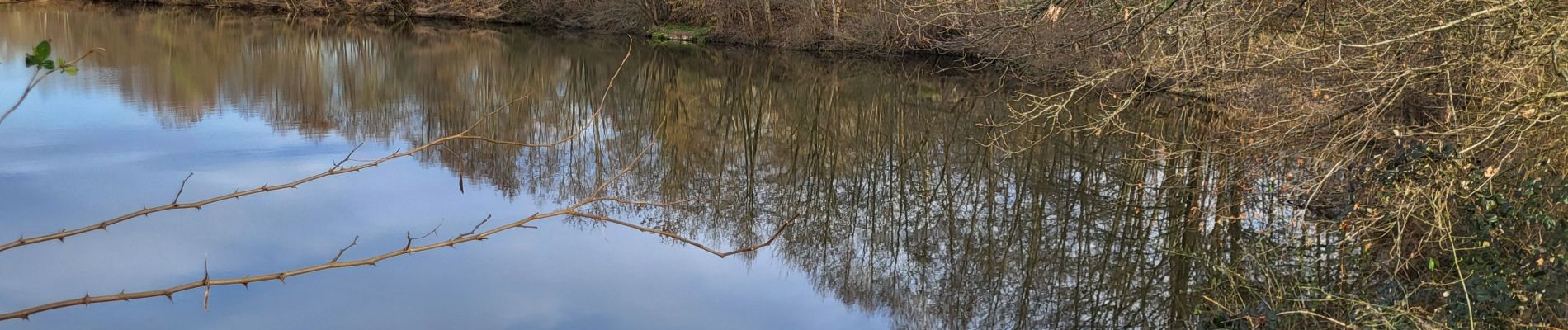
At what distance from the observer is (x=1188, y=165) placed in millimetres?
11227

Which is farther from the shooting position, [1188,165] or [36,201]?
[1188,165]

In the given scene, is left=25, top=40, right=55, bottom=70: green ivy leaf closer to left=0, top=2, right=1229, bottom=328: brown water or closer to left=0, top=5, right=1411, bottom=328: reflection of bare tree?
left=0, top=5, right=1411, bottom=328: reflection of bare tree

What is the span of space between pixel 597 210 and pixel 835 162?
3070 mm

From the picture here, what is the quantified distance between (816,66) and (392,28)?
1380 cm

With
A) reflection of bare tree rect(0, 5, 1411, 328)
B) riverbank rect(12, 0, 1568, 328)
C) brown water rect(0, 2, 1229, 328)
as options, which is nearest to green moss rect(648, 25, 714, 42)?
reflection of bare tree rect(0, 5, 1411, 328)

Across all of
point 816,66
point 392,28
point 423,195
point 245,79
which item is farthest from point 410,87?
point 392,28

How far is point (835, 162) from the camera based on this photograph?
1223 centimetres

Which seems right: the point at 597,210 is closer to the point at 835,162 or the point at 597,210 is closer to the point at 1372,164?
the point at 835,162

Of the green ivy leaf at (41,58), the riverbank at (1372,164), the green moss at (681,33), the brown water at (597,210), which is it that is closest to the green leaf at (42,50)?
the green ivy leaf at (41,58)

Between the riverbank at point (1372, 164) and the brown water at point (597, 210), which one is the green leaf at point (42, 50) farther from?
the riverbank at point (1372, 164)

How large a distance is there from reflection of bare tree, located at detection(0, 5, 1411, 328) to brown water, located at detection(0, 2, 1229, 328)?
41 mm

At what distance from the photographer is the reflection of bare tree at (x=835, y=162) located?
7930mm

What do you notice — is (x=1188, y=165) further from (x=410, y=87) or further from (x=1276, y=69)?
(x=410, y=87)

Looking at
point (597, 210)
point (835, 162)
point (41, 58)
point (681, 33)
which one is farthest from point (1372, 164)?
point (681, 33)
